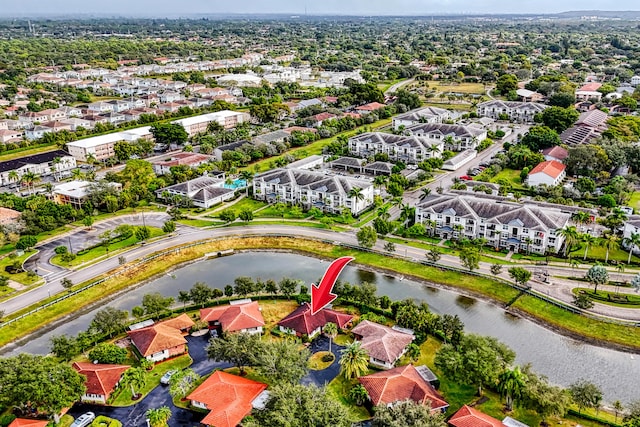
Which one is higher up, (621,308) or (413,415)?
(413,415)

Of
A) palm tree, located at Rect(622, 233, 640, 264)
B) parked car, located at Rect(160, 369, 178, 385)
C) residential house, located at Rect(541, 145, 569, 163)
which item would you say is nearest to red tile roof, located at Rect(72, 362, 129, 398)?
parked car, located at Rect(160, 369, 178, 385)

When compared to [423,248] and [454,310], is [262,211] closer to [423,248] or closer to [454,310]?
[423,248]

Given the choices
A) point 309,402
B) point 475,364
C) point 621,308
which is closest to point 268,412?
point 309,402

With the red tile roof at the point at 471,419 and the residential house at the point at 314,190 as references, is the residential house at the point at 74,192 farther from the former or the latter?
the red tile roof at the point at 471,419

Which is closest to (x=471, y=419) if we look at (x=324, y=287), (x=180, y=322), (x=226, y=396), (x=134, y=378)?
(x=324, y=287)

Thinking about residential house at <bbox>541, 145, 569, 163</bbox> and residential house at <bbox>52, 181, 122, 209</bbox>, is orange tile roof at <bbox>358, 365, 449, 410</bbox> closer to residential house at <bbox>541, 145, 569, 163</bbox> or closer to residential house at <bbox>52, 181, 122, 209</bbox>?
residential house at <bbox>52, 181, 122, 209</bbox>

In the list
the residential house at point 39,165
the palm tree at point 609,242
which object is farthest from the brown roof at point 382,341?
the residential house at point 39,165

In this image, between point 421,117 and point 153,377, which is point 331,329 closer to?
point 153,377
